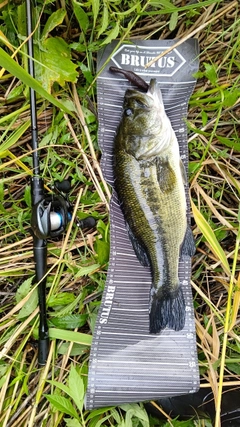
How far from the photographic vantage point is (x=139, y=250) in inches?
69.9

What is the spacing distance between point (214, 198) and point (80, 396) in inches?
42.1

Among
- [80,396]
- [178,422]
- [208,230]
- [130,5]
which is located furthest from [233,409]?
[130,5]

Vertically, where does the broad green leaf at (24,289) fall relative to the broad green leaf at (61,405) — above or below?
above

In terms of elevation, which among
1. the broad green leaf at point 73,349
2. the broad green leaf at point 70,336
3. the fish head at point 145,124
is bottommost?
the broad green leaf at point 73,349

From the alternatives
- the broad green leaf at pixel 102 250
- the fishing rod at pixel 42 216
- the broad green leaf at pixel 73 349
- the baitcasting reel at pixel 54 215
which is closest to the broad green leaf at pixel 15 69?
the fishing rod at pixel 42 216

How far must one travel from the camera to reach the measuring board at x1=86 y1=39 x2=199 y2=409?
69.2 inches

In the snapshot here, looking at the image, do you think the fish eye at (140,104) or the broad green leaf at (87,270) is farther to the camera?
the broad green leaf at (87,270)

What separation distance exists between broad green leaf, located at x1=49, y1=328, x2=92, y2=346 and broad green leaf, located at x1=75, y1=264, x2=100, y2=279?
0.26m

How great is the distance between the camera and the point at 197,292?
1843 millimetres

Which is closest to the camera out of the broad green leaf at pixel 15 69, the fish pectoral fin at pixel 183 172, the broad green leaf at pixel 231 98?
the broad green leaf at pixel 15 69

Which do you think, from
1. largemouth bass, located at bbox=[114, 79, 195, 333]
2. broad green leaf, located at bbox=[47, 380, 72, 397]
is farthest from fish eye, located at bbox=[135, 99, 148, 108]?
broad green leaf, located at bbox=[47, 380, 72, 397]

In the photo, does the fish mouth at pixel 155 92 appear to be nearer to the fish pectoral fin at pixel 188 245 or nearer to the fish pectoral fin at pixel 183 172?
the fish pectoral fin at pixel 183 172

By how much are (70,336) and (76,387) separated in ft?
0.83

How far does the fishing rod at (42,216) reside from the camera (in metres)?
1.64
